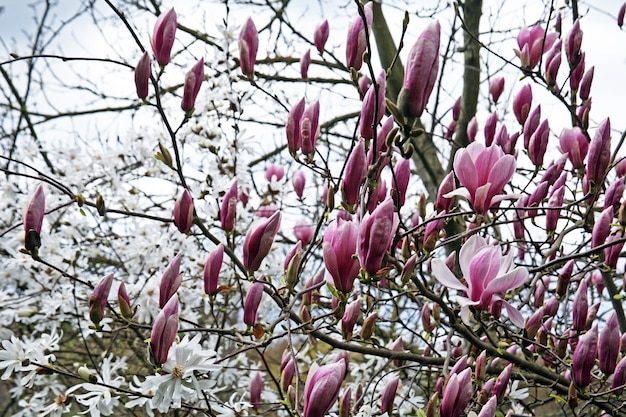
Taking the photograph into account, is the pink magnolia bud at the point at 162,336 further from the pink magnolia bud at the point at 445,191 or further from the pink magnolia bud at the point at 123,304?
the pink magnolia bud at the point at 445,191

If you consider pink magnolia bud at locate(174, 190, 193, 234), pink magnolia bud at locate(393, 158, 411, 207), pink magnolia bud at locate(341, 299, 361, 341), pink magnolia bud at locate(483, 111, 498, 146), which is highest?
pink magnolia bud at locate(483, 111, 498, 146)

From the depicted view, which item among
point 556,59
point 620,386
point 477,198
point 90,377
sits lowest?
point 90,377

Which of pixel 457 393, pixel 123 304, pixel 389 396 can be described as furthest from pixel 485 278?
pixel 123 304

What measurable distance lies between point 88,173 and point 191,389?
196 cm

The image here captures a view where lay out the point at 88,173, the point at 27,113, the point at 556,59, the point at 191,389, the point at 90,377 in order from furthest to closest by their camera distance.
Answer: the point at 27,113
the point at 88,173
the point at 556,59
the point at 90,377
the point at 191,389

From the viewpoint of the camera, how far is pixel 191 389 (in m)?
0.96

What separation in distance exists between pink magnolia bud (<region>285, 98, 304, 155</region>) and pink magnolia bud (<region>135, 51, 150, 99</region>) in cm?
28

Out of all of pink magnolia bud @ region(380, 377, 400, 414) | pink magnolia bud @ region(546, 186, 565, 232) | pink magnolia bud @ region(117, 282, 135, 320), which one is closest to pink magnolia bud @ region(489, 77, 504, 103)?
pink magnolia bud @ region(546, 186, 565, 232)

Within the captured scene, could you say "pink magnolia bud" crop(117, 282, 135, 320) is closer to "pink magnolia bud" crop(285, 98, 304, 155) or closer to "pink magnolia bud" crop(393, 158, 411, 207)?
"pink magnolia bud" crop(285, 98, 304, 155)

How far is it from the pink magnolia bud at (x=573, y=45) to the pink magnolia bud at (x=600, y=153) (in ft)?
1.66

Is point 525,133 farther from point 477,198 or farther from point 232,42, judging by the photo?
point 232,42

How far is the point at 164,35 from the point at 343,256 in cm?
58

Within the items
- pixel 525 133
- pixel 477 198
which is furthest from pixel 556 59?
pixel 477 198

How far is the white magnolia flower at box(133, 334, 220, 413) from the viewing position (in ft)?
3.10
